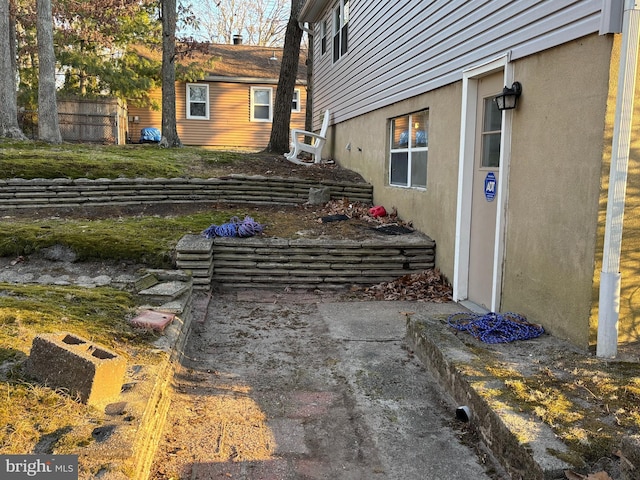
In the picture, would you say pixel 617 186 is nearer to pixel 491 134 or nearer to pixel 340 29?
pixel 491 134

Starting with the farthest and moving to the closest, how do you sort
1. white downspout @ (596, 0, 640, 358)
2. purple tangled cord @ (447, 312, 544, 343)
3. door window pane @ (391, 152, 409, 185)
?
door window pane @ (391, 152, 409, 185) < purple tangled cord @ (447, 312, 544, 343) < white downspout @ (596, 0, 640, 358)

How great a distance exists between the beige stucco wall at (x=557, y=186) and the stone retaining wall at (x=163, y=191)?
5.19 m

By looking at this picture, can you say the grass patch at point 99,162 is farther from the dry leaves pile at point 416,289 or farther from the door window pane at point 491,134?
the door window pane at point 491,134

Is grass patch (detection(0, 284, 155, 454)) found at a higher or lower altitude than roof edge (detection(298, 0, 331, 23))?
lower

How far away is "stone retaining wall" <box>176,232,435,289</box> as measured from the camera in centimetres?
650

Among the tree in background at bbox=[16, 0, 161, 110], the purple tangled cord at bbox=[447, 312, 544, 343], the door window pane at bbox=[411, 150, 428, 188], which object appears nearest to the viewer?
the purple tangled cord at bbox=[447, 312, 544, 343]

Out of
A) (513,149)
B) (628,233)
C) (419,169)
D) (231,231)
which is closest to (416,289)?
(419,169)

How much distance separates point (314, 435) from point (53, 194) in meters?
7.30

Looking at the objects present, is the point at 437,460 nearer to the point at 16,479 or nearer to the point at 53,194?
the point at 16,479

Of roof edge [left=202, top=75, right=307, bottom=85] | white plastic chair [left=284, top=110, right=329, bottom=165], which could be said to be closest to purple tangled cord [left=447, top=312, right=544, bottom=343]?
white plastic chair [left=284, top=110, right=329, bottom=165]

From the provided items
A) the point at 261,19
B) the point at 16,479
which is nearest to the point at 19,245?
the point at 16,479

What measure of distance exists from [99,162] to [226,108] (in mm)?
12276

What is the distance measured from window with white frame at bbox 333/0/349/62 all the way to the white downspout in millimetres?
8747

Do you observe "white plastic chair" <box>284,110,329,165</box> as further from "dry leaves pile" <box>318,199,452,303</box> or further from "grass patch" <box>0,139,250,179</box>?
"dry leaves pile" <box>318,199,452,303</box>
